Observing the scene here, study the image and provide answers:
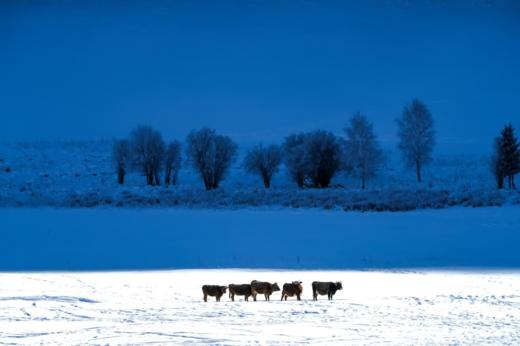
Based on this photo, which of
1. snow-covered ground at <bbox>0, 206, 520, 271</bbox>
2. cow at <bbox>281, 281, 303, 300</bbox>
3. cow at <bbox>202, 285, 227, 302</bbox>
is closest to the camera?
cow at <bbox>202, 285, 227, 302</bbox>

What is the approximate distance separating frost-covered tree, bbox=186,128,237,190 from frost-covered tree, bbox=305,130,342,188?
7.78 metres

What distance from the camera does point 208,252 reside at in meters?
21.1

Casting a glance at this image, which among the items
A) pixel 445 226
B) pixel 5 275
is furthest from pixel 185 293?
pixel 445 226

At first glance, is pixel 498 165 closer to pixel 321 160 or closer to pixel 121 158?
pixel 321 160

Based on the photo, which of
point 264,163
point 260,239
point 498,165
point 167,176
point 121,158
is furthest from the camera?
point 121,158

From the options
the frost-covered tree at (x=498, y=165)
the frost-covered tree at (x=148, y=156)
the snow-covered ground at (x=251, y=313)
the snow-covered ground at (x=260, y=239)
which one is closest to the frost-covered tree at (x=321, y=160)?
the frost-covered tree at (x=498, y=165)

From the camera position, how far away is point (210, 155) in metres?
57.7

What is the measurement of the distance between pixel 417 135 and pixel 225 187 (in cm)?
1921

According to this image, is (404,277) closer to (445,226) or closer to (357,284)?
(357,284)

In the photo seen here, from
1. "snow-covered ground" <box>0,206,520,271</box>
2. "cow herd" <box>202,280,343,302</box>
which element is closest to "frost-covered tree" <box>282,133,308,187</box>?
"snow-covered ground" <box>0,206,520,271</box>

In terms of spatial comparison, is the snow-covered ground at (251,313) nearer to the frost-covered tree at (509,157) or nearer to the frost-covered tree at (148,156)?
the frost-covered tree at (509,157)

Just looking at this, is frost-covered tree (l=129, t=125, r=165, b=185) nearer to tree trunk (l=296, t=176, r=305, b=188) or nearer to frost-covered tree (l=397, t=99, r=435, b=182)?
tree trunk (l=296, t=176, r=305, b=188)

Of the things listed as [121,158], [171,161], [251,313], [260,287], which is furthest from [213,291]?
[121,158]

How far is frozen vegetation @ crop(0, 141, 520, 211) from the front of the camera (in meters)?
38.3
